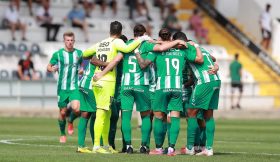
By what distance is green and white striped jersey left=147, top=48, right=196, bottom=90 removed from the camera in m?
18.9

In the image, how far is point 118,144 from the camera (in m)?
22.5

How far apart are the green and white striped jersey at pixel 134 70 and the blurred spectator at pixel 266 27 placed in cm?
2965

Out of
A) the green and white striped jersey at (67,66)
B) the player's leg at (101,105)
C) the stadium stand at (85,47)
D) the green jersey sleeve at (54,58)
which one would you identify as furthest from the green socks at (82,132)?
the stadium stand at (85,47)

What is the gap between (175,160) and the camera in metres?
17.6

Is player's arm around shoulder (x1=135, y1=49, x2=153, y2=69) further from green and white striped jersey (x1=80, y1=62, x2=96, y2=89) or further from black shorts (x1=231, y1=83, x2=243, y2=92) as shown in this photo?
black shorts (x1=231, y1=83, x2=243, y2=92)

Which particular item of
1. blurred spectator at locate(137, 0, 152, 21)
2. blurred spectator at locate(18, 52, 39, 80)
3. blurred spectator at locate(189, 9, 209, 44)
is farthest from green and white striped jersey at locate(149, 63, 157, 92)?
blurred spectator at locate(189, 9, 209, 44)

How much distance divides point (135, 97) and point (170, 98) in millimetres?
635

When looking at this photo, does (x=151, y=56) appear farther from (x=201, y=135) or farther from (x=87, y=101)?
(x=201, y=135)

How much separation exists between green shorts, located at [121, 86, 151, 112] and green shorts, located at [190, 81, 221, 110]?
0.83 metres

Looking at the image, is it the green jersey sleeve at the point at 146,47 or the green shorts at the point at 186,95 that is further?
the green shorts at the point at 186,95

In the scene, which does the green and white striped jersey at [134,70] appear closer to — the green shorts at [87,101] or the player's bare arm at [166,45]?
the player's bare arm at [166,45]

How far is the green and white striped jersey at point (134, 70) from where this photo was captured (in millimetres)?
19062

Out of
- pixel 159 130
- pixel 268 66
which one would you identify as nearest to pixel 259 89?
pixel 268 66

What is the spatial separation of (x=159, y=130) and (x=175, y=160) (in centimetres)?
159
